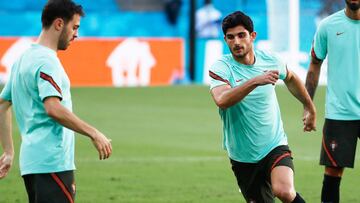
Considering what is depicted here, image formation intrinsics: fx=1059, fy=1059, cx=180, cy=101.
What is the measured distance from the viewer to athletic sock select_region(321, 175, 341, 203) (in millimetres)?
10141

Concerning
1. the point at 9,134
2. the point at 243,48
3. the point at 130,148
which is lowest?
the point at 130,148

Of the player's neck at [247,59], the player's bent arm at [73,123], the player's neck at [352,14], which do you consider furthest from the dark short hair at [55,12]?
the player's neck at [352,14]

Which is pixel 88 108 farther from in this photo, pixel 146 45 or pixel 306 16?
pixel 306 16

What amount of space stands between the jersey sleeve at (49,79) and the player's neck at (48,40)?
7.1 inches

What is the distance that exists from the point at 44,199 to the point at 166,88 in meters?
21.3

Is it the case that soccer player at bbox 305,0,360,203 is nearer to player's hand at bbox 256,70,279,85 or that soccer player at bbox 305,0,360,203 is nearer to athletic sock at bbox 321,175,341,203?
athletic sock at bbox 321,175,341,203

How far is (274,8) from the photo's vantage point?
32.0m

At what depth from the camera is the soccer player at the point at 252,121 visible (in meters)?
8.96

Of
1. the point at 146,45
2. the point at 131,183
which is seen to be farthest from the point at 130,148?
the point at 146,45

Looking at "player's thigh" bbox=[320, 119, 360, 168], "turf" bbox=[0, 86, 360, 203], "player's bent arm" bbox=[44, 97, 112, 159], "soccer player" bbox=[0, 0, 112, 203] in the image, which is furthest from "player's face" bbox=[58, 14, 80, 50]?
"turf" bbox=[0, 86, 360, 203]

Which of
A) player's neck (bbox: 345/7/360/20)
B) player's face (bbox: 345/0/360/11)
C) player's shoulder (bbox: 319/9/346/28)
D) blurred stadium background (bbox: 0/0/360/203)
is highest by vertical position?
player's face (bbox: 345/0/360/11)

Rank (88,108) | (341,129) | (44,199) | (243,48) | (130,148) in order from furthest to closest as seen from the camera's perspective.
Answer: (88,108) < (130,148) < (341,129) < (243,48) < (44,199)

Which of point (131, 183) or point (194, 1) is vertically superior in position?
point (194, 1)

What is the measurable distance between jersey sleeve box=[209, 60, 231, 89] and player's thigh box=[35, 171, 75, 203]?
2014 millimetres
